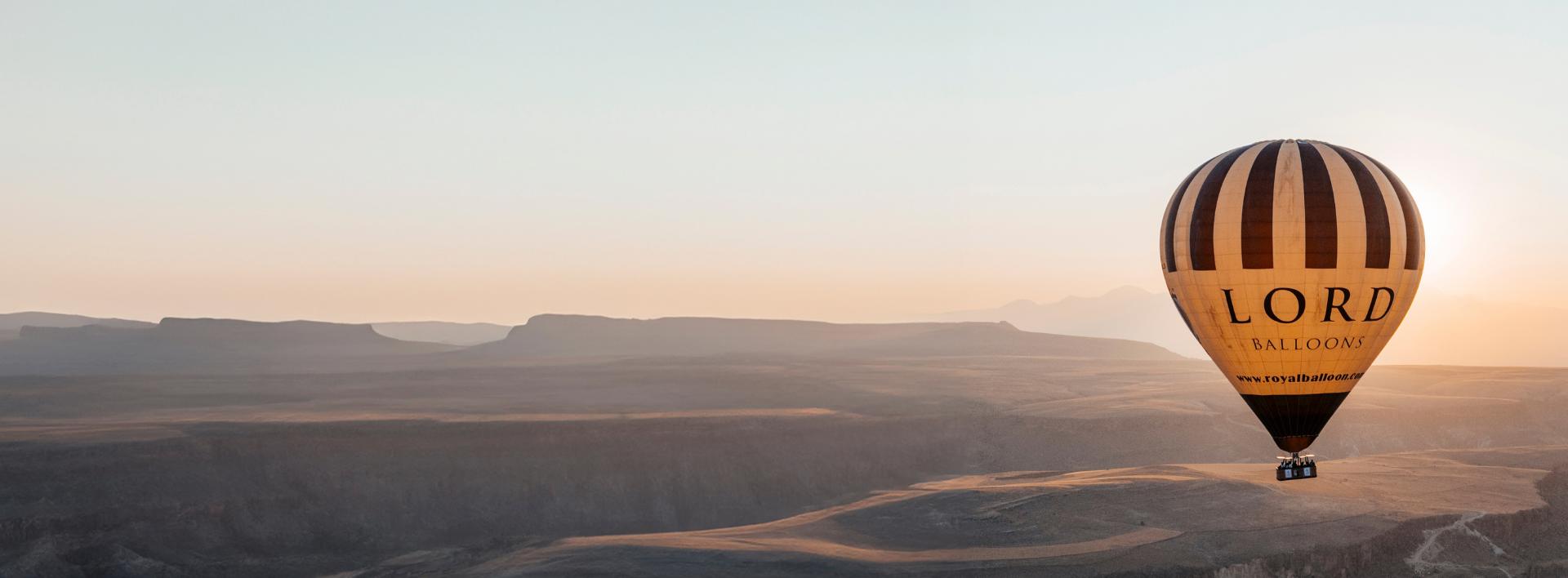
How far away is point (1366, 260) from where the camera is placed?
35.5 meters

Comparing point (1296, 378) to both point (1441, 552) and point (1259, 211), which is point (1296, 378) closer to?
point (1259, 211)

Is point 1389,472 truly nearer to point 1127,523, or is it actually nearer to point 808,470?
point 1127,523

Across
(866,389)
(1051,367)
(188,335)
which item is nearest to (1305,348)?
(866,389)

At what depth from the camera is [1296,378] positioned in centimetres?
3659

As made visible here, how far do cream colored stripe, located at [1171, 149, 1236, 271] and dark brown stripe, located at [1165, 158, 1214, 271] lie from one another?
0.35 ft

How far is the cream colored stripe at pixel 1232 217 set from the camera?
35.6 metres

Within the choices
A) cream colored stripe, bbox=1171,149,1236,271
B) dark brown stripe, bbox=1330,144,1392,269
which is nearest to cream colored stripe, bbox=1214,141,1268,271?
cream colored stripe, bbox=1171,149,1236,271

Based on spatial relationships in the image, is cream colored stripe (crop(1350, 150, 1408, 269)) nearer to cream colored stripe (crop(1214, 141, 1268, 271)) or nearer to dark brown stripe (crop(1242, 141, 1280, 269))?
dark brown stripe (crop(1242, 141, 1280, 269))

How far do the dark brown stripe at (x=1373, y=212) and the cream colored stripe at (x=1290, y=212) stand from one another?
58.5 inches

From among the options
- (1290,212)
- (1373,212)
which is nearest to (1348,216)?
(1373,212)

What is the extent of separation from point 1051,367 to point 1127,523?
89.8 meters

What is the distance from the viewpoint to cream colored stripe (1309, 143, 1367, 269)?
1387 inches

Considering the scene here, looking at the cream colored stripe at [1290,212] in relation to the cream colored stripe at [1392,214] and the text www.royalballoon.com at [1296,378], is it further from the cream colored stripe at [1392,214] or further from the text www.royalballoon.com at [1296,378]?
the text www.royalballoon.com at [1296,378]

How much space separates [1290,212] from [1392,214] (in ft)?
8.83
